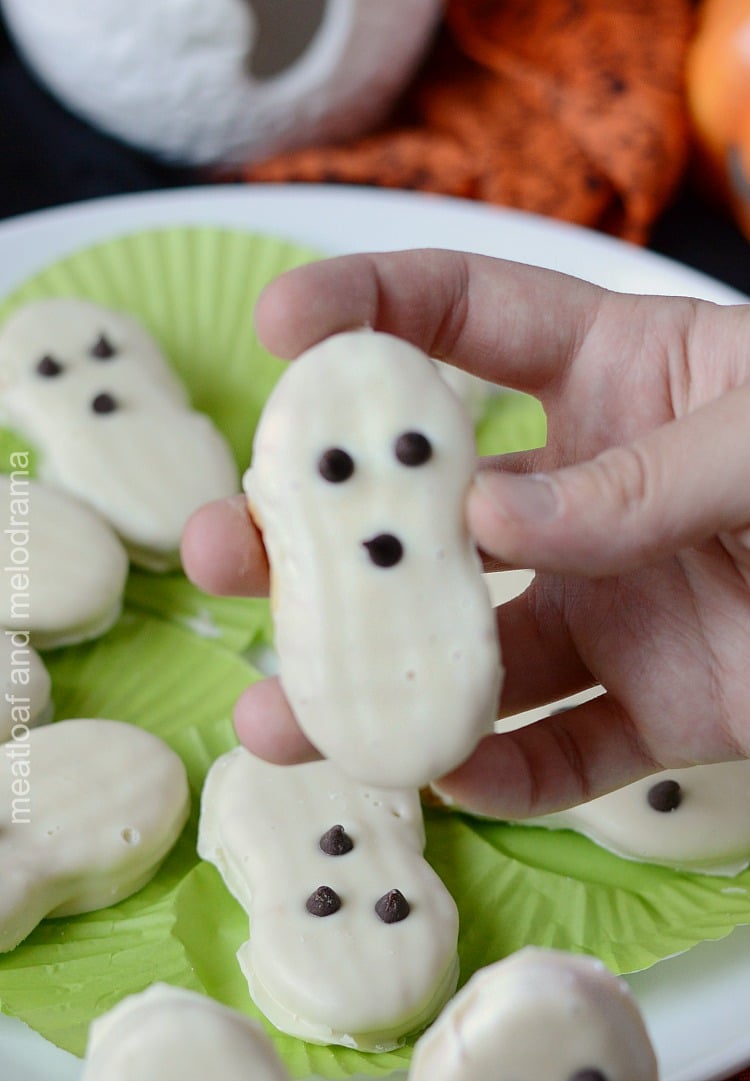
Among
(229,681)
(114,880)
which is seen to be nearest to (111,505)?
(229,681)

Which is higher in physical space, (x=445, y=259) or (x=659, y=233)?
(x=445, y=259)

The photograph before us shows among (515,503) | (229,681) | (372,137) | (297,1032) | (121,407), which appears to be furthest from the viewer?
(372,137)

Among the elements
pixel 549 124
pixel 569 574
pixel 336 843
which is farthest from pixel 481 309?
pixel 549 124

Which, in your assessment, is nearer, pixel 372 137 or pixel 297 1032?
pixel 297 1032

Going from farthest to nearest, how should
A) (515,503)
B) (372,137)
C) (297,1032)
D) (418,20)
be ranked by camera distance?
(372,137) < (418,20) < (297,1032) < (515,503)

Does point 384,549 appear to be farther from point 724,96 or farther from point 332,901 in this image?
point 724,96

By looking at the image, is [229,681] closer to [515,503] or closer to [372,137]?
[515,503]

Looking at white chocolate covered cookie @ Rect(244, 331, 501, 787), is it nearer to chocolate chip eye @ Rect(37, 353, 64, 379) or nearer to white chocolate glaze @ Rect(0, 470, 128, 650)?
white chocolate glaze @ Rect(0, 470, 128, 650)
